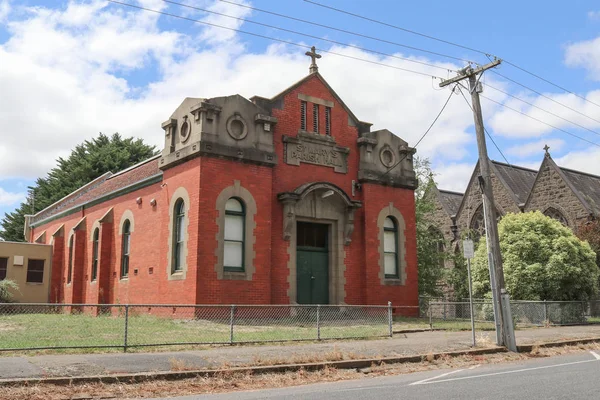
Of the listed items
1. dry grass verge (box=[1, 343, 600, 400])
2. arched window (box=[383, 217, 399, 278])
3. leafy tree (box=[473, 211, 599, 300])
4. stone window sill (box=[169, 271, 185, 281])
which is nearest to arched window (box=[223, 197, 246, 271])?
stone window sill (box=[169, 271, 185, 281])

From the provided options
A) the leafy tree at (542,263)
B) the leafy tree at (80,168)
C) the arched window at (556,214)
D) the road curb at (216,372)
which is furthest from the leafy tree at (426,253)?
the leafy tree at (80,168)

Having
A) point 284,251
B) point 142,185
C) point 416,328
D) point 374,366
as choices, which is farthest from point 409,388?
point 142,185

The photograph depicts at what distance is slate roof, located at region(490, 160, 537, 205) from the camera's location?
42094 millimetres

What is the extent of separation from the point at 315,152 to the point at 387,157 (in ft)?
12.1

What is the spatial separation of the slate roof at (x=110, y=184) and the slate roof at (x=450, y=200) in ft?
83.9

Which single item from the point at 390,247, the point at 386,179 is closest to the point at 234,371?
the point at 390,247

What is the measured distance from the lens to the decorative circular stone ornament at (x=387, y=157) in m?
24.6

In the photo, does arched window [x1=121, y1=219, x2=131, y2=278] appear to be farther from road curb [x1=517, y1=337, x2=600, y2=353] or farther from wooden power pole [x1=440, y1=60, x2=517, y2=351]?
road curb [x1=517, y1=337, x2=600, y2=353]

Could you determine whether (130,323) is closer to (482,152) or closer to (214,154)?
(214,154)

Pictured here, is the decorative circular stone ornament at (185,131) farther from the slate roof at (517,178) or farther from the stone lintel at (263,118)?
the slate roof at (517,178)

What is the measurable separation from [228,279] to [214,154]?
14.0 ft

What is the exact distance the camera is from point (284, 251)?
21.4 metres

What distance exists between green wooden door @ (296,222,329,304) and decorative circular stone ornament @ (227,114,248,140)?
4.19 meters

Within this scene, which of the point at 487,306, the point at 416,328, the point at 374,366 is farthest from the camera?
the point at 487,306
